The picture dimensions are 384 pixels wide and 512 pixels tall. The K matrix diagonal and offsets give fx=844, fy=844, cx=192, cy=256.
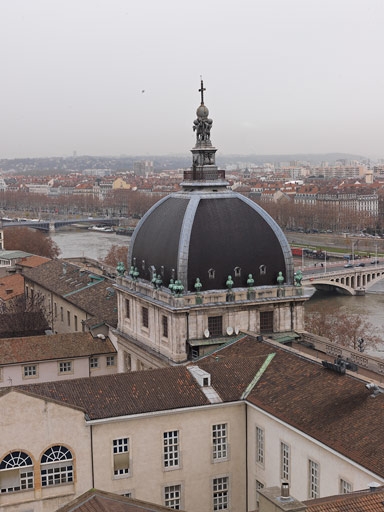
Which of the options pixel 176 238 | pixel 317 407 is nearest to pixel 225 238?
pixel 176 238

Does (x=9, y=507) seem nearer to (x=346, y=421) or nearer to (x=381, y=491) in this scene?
(x=346, y=421)

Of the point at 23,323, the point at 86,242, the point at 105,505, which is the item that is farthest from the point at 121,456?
the point at 86,242

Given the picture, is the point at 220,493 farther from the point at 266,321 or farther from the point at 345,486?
the point at 266,321

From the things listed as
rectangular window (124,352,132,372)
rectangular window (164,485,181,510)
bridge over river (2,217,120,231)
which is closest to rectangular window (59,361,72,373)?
rectangular window (124,352,132,372)

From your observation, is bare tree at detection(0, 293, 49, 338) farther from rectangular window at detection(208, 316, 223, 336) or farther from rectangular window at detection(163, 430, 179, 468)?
rectangular window at detection(163, 430, 179, 468)

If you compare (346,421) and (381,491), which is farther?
(346,421)
